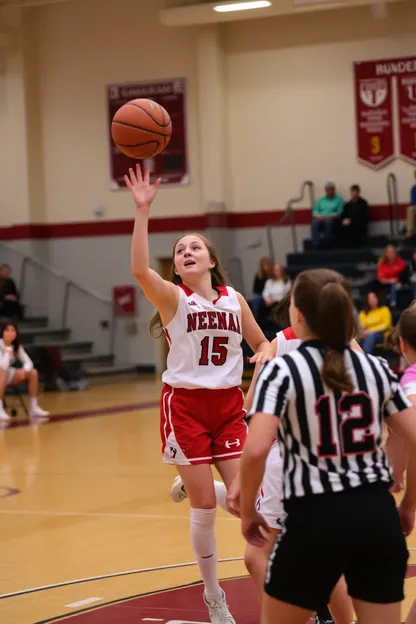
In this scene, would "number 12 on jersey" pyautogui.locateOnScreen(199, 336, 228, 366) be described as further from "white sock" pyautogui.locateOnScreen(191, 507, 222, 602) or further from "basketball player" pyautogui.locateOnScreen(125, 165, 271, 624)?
"white sock" pyautogui.locateOnScreen(191, 507, 222, 602)

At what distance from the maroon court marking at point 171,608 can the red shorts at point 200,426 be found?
76 centimetres

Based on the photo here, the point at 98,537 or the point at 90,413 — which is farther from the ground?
the point at 98,537

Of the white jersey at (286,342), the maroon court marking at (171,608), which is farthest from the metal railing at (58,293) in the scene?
the white jersey at (286,342)

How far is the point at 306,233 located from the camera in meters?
21.5

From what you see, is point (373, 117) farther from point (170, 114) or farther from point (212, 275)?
point (212, 275)

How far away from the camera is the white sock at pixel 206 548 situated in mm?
4918

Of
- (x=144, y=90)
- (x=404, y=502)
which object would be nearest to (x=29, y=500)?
(x=404, y=502)

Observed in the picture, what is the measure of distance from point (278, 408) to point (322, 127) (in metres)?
18.6

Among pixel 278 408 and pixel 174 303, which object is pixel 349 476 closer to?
pixel 278 408

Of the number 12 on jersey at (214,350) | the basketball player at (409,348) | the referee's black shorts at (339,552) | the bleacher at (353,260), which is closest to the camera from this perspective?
the referee's black shorts at (339,552)

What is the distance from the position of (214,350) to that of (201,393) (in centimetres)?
21

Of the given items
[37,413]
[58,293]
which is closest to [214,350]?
[37,413]

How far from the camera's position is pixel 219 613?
4.87m

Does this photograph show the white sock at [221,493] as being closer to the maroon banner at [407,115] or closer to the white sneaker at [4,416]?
the white sneaker at [4,416]
